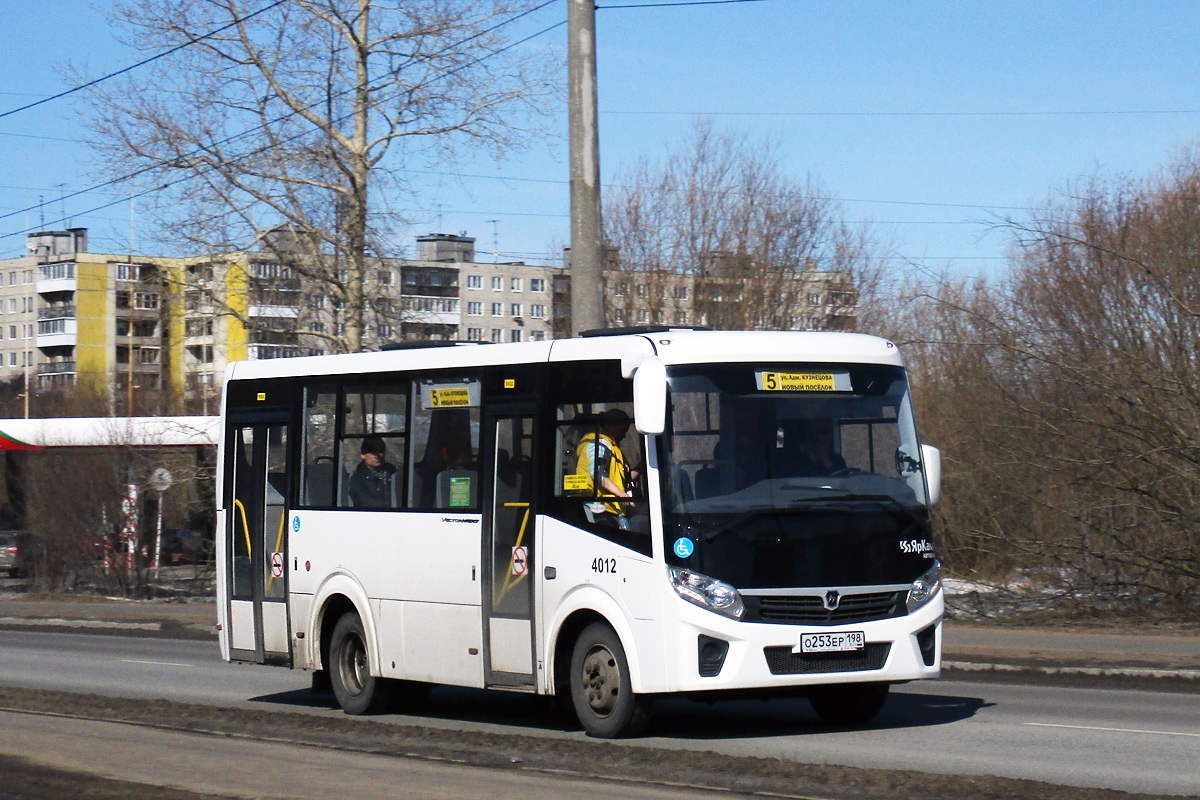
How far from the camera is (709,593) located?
9.95 m

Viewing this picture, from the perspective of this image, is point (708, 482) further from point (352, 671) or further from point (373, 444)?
point (352, 671)

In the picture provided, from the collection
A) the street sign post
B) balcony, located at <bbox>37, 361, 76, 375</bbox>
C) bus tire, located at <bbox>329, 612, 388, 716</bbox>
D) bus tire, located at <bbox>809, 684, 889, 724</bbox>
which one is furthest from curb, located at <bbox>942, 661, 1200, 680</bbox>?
balcony, located at <bbox>37, 361, 76, 375</bbox>

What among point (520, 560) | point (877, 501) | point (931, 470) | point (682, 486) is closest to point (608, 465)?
point (682, 486)

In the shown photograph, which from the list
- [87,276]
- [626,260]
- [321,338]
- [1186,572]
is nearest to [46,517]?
[321,338]

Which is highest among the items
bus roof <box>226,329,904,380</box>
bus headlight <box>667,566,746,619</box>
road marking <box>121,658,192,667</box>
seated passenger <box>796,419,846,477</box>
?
bus roof <box>226,329,904,380</box>

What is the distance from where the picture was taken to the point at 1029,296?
23281 millimetres

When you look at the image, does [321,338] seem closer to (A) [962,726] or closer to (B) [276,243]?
(B) [276,243]

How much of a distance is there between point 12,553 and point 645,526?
107ft

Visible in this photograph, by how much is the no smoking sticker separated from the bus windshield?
1.54 metres

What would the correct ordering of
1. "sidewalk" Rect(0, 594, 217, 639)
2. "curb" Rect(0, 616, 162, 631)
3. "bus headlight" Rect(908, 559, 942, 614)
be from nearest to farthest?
"bus headlight" Rect(908, 559, 942, 614) → "sidewalk" Rect(0, 594, 217, 639) → "curb" Rect(0, 616, 162, 631)

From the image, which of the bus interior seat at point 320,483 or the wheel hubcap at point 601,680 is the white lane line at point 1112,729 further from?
the bus interior seat at point 320,483

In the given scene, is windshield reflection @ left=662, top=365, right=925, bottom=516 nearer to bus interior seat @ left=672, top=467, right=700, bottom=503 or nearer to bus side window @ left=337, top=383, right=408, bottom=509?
bus interior seat @ left=672, top=467, right=700, bottom=503

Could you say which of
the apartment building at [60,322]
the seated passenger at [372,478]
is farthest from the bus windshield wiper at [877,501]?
the apartment building at [60,322]

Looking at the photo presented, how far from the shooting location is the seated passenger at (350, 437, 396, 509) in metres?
12.8
